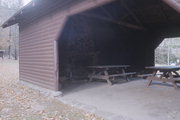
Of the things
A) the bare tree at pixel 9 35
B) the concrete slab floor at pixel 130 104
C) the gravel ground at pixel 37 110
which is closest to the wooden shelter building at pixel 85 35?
the gravel ground at pixel 37 110

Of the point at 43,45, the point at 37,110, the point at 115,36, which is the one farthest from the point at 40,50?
the point at 115,36

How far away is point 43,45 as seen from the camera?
19.8 ft

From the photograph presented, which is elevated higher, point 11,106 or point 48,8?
point 48,8

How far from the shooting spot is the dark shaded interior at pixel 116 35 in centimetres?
708

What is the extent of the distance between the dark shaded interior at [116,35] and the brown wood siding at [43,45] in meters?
1.12

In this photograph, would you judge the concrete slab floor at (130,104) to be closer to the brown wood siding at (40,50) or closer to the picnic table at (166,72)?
the picnic table at (166,72)

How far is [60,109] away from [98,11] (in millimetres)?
4196

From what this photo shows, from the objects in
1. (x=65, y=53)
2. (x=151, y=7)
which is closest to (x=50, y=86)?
(x=65, y=53)

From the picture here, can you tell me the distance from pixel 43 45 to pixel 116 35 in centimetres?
388

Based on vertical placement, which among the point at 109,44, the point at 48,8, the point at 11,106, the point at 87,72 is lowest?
the point at 11,106

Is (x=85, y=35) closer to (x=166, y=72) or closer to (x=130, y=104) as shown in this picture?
(x=166, y=72)

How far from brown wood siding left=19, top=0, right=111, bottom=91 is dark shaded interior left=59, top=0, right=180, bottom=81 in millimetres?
1116

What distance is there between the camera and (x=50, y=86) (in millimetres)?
5613

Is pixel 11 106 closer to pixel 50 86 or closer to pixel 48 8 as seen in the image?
pixel 50 86
